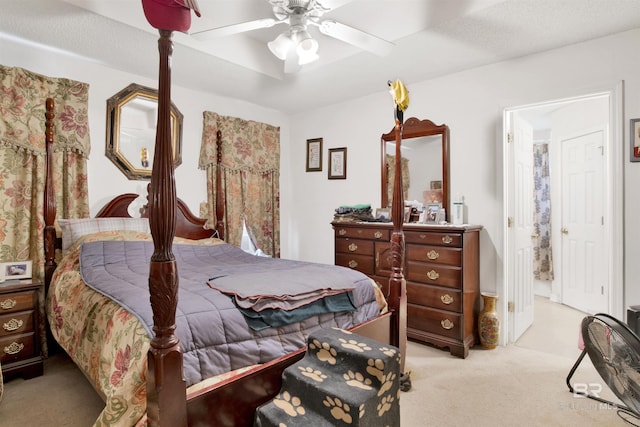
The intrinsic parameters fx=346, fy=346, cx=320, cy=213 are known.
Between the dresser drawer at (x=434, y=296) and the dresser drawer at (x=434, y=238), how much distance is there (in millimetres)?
374

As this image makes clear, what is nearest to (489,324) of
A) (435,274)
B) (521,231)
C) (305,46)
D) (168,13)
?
(435,274)

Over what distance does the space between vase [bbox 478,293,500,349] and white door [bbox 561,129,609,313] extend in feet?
5.13

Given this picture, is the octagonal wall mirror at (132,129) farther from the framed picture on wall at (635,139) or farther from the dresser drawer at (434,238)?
the framed picture on wall at (635,139)

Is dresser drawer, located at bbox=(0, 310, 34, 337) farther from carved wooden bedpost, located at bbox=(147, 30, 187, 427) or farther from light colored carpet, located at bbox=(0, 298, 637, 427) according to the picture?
carved wooden bedpost, located at bbox=(147, 30, 187, 427)

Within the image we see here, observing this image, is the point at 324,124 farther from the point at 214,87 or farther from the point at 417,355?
the point at 417,355

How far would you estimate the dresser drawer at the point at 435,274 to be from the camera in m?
2.84

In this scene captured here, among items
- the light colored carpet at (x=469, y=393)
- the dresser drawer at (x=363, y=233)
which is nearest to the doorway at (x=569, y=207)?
the light colored carpet at (x=469, y=393)

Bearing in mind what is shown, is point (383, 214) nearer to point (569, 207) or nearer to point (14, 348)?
point (569, 207)

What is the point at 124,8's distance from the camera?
238 cm

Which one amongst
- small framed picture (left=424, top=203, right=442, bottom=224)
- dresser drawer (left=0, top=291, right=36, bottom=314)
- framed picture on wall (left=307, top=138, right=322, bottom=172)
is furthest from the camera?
framed picture on wall (left=307, top=138, right=322, bottom=172)

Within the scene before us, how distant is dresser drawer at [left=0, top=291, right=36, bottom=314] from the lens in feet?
7.57

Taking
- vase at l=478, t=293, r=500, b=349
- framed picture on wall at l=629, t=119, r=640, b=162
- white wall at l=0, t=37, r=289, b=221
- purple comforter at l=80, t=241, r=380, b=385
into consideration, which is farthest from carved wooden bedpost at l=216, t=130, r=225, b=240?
framed picture on wall at l=629, t=119, r=640, b=162

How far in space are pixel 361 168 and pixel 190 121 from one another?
6.48 ft

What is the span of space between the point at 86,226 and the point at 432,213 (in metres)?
3.02
